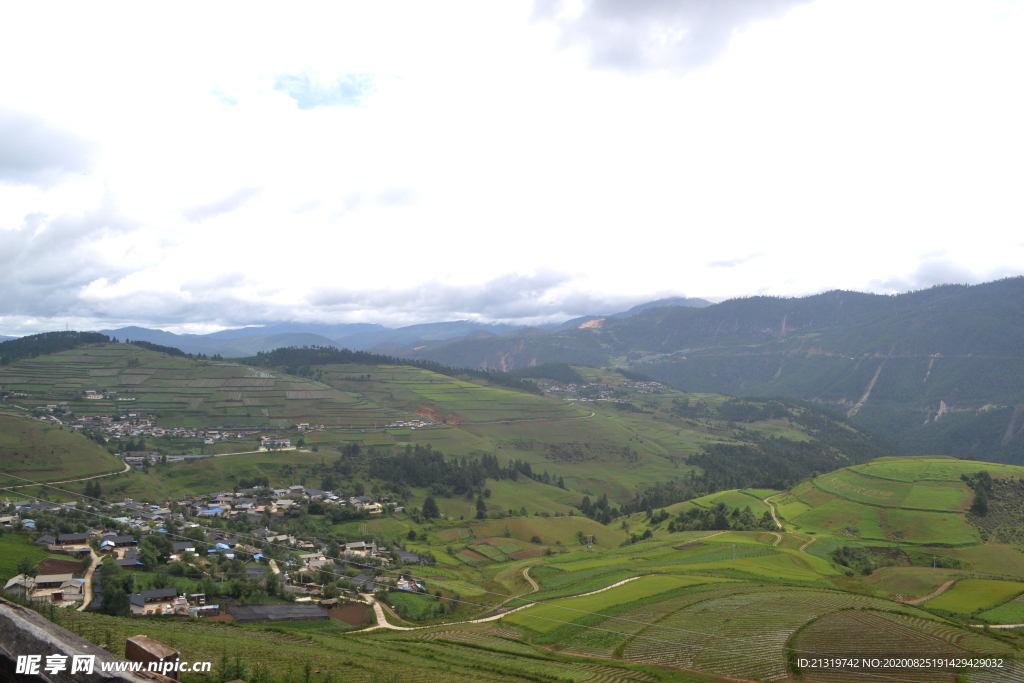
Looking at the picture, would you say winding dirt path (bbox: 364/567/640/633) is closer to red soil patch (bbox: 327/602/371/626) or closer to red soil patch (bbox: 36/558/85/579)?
red soil patch (bbox: 327/602/371/626)

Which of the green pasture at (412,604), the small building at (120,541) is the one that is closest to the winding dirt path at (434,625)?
the green pasture at (412,604)

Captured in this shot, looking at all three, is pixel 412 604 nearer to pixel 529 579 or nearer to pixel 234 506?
pixel 529 579

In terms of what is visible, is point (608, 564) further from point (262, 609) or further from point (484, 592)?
point (262, 609)

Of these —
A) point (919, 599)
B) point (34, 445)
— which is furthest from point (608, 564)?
point (34, 445)

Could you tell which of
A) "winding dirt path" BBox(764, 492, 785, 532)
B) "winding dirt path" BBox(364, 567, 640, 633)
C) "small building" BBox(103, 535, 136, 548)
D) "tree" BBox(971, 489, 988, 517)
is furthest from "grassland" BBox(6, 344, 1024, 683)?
"small building" BBox(103, 535, 136, 548)

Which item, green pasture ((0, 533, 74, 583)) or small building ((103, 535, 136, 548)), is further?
small building ((103, 535, 136, 548))
